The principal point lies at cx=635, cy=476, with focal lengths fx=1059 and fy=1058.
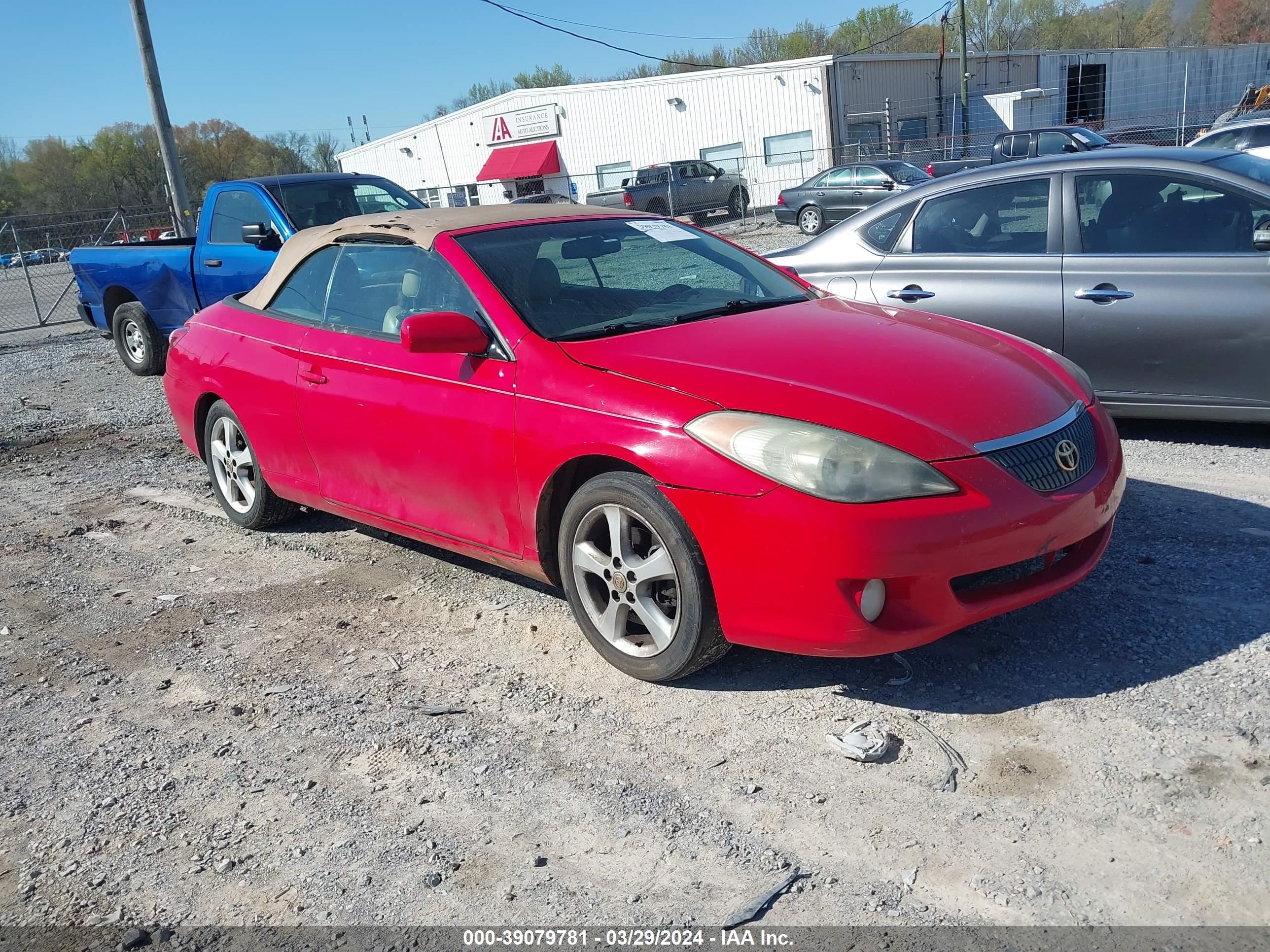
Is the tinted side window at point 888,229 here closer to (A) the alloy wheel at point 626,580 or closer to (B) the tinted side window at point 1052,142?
(A) the alloy wheel at point 626,580

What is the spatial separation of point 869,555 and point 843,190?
21041mm

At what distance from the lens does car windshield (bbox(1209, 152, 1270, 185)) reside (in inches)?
211

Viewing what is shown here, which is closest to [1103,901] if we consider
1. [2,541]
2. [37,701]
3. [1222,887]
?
[1222,887]

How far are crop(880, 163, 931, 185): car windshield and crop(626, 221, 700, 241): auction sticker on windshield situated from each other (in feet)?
61.7

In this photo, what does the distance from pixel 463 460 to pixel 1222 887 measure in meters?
2.75

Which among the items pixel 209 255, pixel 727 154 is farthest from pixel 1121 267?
pixel 727 154

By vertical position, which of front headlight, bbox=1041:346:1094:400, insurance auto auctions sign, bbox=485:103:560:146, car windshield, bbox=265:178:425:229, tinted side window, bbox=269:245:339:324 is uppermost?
insurance auto auctions sign, bbox=485:103:560:146

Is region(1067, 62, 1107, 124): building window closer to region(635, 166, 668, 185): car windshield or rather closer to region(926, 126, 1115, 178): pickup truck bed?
region(926, 126, 1115, 178): pickup truck bed

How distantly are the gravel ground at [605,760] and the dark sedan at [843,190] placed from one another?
18.5m

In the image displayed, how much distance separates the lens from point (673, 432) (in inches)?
131

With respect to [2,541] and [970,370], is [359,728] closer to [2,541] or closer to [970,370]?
[970,370]

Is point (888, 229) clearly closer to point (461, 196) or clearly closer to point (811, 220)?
point (811, 220)

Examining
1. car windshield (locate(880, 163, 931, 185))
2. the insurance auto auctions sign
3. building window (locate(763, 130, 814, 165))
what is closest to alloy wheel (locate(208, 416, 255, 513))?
car windshield (locate(880, 163, 931, 185))

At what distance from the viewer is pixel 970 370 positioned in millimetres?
3672
